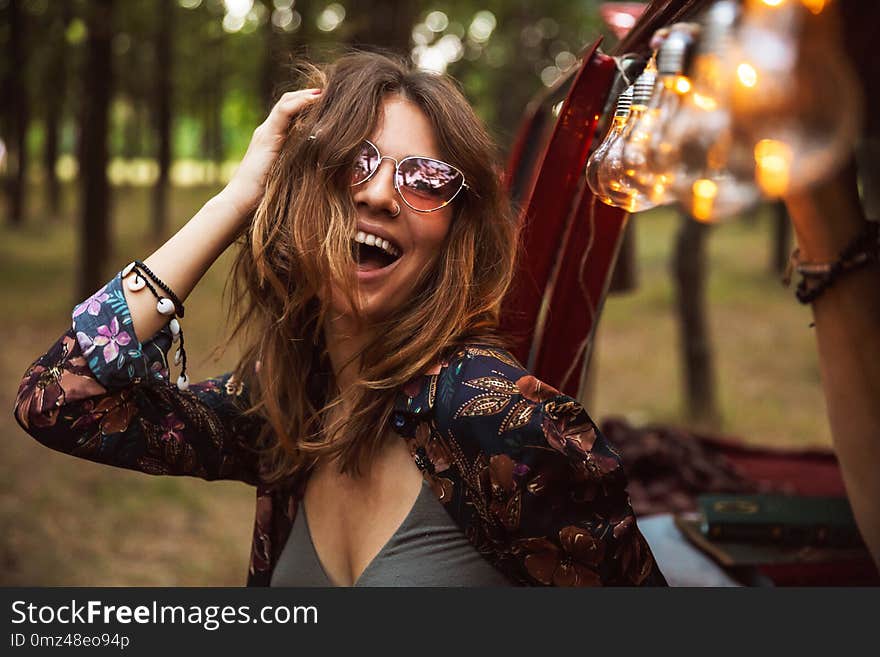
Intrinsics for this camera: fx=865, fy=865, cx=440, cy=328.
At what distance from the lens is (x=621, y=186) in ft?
5.00

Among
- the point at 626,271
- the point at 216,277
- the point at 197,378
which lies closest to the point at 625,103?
the point at 626,271

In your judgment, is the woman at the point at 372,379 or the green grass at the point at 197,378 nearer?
the woman at the point at 372,379

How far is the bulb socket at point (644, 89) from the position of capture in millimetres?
1513

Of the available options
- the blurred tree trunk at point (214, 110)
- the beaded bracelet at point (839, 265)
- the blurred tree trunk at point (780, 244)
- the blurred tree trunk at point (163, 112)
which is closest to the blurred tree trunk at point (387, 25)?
the beaded bracelet at point (839, 265)

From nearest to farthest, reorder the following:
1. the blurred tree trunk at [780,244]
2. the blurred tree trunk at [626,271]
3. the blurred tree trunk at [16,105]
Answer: the blurred tree trunk at [626,271] → the blurred tree trunk at [16,105] → the blurred tree trunk at [780,244]

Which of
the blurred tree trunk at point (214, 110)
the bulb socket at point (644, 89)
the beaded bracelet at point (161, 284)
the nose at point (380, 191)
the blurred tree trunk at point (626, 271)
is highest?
the bulb socket at point (644, 89)

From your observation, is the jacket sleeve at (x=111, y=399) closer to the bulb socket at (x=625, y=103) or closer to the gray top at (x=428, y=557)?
the gray top at (x=428, y=557)

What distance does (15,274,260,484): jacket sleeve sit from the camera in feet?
6.06

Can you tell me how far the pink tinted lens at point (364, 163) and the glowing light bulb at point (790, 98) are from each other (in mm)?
984

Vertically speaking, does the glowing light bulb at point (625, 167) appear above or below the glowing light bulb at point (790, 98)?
below

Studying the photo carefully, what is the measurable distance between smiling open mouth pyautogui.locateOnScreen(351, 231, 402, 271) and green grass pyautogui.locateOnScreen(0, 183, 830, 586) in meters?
0.69

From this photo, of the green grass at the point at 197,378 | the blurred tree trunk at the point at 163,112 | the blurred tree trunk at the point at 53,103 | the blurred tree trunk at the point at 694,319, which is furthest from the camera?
the blurred tree trunk at the point at 53,103

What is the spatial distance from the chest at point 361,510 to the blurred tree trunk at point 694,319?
7117 millimetres

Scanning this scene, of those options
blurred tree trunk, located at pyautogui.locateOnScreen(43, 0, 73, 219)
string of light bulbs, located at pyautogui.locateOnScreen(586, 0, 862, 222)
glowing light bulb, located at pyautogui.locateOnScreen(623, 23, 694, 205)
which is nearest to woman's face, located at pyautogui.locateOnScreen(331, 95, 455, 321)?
glowing light bulb, located at pyautogui.locateOnScreen(623, 23, 694, 205)
